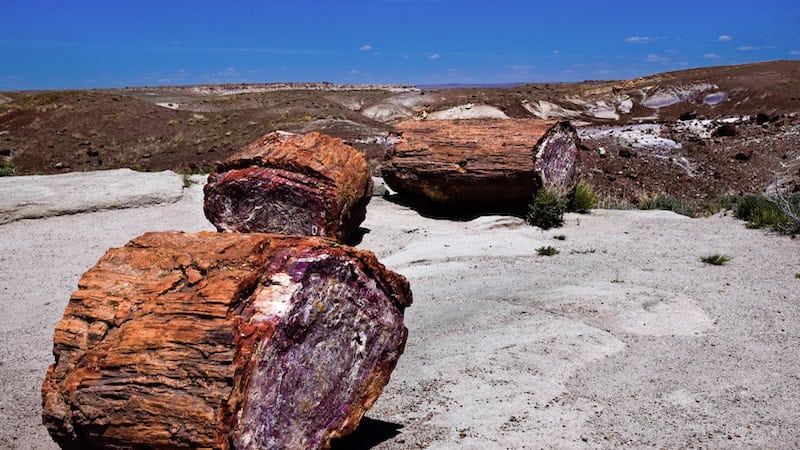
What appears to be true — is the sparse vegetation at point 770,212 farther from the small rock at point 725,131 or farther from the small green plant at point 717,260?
the small rock at point 725,131

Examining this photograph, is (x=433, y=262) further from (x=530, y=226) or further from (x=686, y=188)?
(x=686, y=188)

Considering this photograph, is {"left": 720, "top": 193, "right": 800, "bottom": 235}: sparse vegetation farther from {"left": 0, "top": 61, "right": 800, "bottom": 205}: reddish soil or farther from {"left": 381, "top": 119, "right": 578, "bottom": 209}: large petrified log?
{"left": 0, "top": 61, "right": 800, "bottom": 205}: reddish soil

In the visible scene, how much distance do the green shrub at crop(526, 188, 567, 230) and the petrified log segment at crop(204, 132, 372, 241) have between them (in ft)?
9.67

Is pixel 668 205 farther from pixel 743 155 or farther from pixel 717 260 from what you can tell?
Result: pixel 743 155

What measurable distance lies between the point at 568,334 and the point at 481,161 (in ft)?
17.7

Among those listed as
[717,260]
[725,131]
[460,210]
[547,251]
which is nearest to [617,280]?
[547,251]

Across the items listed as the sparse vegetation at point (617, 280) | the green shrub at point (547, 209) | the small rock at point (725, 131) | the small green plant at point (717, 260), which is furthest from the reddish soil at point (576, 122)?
the sparse vegetation at point (617, 280)

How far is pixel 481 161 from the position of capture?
10.4m

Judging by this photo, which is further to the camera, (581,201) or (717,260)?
(581,201)

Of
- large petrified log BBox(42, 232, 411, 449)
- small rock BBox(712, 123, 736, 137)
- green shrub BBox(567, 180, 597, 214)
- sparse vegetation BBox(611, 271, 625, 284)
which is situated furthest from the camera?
small rock BBox(712, 123, 736, 137)

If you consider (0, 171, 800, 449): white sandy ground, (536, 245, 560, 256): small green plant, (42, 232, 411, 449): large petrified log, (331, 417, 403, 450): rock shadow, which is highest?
(42, 232, 411, 449): large petrified log

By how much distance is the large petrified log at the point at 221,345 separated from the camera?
2861 mm

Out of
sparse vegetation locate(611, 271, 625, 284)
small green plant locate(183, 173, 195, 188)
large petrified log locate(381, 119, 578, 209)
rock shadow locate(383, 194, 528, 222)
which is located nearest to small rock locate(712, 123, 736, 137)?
large petrified log locate(381, 119, 578, 209)

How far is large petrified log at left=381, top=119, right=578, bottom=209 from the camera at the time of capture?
10.2 meters
